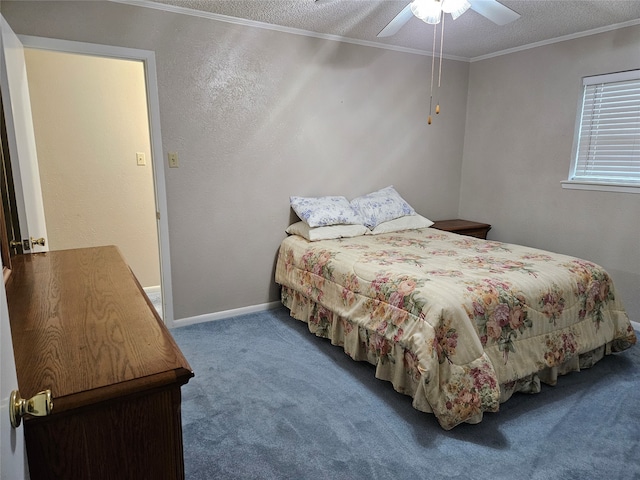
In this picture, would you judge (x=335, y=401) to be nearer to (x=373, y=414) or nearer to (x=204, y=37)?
(x=373, y=414)

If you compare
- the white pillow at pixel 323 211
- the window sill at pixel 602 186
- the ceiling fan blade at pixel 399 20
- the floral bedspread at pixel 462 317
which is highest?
the ceiling fan blade at pixel 399 20

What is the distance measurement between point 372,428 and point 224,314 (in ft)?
5.58

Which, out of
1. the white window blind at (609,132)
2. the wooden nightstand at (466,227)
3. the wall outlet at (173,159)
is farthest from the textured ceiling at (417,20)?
the wooden nightstand at (466,227)

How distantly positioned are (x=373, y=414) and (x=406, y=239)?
1.54 m

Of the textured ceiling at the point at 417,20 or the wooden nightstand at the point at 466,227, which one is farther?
the wooden nightstand at the point at 466,227

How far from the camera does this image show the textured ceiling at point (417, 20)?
8.49ft

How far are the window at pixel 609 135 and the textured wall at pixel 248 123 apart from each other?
1.34 m

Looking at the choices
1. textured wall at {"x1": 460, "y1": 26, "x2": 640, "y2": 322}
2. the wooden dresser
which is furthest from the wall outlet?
textured wall at {"x1": 460, "y1": 26, "x2": 640, "y2": 322}

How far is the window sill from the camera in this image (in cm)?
294

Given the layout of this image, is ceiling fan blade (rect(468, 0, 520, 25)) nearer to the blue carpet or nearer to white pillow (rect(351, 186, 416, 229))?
white pillow (rect(351, 186, 416, 229))

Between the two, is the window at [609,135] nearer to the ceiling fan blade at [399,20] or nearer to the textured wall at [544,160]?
the textured wall at [544,160]

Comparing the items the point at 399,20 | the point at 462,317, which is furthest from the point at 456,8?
the point at 462,317

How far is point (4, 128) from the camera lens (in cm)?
184

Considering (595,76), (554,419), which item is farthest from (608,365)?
(595,76)
